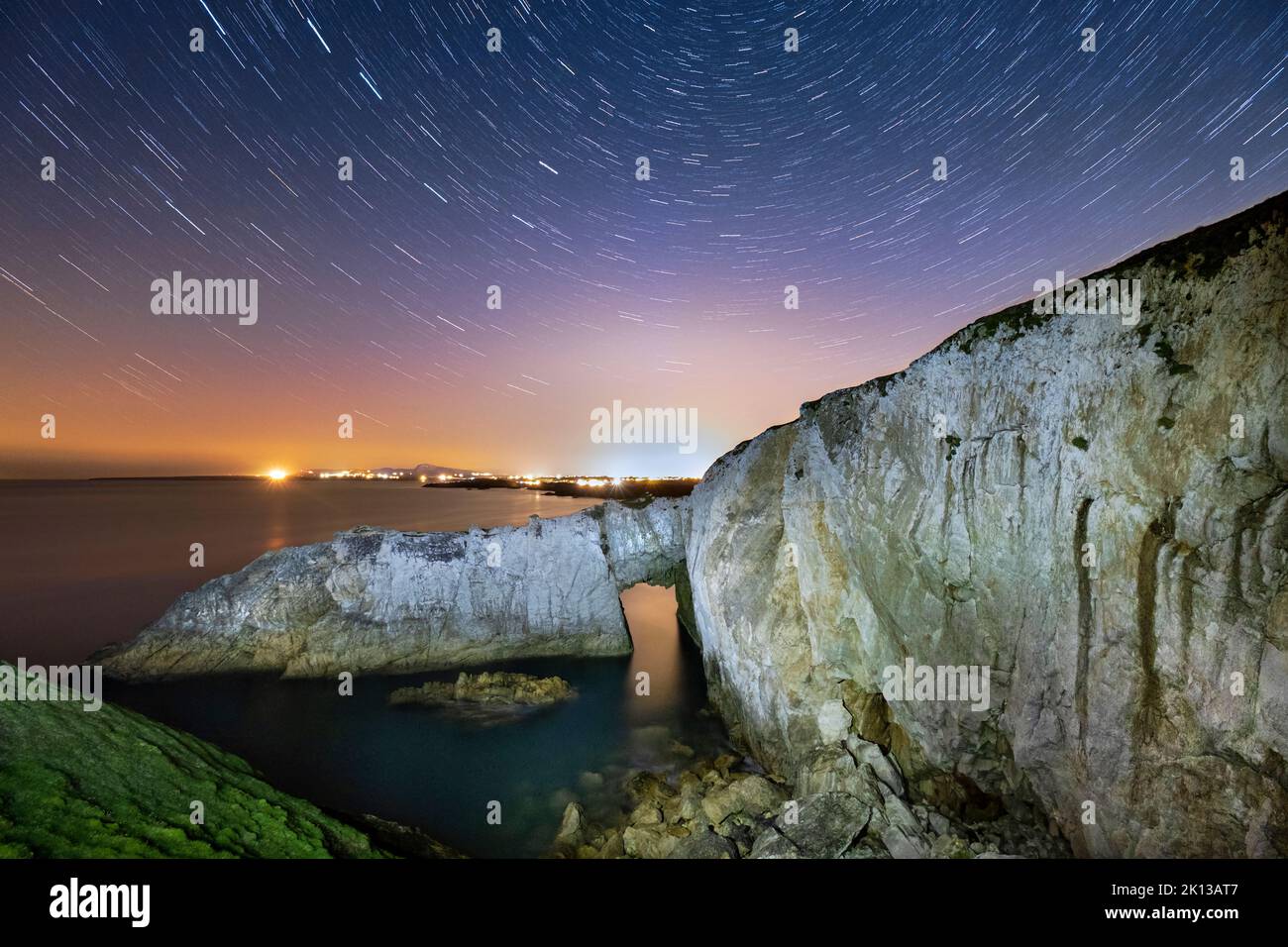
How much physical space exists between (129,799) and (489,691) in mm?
14503

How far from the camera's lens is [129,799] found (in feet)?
35.1

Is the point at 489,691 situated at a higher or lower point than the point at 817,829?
lower

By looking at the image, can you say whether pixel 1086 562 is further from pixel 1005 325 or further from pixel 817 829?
pixel 817 829

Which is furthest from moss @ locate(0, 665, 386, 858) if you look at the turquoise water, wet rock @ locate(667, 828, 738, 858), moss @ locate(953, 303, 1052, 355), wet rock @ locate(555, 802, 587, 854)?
moss @ locate(953, 303, 1052, 355)

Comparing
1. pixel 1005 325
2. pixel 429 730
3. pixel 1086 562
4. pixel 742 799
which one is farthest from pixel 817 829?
pixel 429 730

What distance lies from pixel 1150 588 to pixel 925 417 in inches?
235

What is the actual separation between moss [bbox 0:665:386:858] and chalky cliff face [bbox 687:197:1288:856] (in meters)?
13.3

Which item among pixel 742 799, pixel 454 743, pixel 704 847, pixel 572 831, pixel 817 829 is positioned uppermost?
pixel 817 829

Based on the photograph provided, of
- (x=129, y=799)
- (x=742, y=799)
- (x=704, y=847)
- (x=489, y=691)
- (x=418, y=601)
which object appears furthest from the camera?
(x=418, y=601)

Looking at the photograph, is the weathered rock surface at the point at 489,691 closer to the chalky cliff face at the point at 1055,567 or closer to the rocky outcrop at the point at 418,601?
the rocky outcrop at the point at 418,601

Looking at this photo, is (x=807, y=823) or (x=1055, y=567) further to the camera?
(x=807, y=823)

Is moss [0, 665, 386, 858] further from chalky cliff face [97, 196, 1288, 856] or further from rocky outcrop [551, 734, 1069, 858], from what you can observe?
chalky cliff face [97, 196, 1288, 856]
